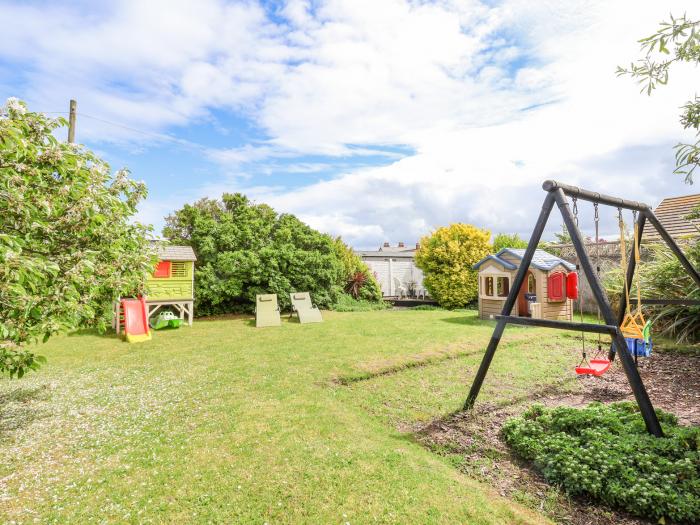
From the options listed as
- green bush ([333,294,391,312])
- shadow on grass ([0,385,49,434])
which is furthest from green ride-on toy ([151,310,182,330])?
green bush ([333,294,391,312])

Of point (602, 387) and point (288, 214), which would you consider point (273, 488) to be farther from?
point (288, 214)

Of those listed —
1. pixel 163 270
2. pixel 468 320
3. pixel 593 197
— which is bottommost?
pixel 468 320

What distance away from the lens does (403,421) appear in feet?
14.8

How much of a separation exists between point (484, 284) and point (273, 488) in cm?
1196

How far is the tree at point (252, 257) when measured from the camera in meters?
14.2

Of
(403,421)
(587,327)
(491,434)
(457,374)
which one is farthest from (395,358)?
(587,327)

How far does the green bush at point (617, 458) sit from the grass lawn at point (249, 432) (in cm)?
71

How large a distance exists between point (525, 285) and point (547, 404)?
881 centimetres

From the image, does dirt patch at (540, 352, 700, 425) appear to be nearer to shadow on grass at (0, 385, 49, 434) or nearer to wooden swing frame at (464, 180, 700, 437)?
wooden swing frame at (464, 180, 700, 437)

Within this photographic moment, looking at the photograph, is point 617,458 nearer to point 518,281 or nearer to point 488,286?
point 518,281

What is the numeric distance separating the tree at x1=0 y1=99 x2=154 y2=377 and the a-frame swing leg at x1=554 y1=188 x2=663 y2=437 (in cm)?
493

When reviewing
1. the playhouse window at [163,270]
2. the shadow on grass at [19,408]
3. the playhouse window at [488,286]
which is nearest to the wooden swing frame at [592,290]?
the shadow on grass at [19,408]

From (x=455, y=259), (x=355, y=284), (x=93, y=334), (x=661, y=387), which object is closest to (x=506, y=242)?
(x=455, y=259)

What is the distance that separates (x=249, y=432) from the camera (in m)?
4.17
